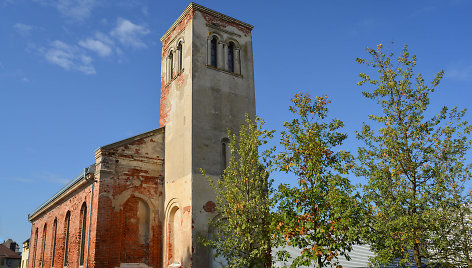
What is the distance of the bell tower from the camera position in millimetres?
17297

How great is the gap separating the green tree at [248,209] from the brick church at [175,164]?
2.79 metres

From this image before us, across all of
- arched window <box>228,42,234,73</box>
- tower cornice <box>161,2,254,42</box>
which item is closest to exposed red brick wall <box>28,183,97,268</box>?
arched window <box>228,42,234,73</box>

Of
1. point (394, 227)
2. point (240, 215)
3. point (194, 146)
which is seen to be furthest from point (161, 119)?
point (394, 227)

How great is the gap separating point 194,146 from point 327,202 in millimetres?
8041

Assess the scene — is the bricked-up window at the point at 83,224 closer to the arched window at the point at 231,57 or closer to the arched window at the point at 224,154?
the arched window at the point at 224,154

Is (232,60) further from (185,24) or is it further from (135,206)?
(135,206)

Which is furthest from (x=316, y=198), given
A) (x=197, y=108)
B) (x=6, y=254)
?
(x=6, y=254)

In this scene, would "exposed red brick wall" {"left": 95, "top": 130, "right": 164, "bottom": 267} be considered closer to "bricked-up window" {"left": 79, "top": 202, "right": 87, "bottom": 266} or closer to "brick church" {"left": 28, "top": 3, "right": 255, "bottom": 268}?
"brick church" {"left": 28, "top": 3, "right": 255, "bottom": 268}

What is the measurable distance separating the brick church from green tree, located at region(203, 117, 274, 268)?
2790mm

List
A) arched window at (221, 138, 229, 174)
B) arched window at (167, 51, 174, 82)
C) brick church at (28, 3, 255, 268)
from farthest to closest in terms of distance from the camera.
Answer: arched window at (167, 51, 174, 82) < arched window at (221, 138, 229, 174) < brick church at (28, 3, 255, 268)

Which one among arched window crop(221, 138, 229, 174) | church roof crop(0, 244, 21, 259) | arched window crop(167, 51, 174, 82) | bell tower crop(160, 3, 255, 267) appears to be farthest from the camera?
church roof crop(0, 244, 21, 259)

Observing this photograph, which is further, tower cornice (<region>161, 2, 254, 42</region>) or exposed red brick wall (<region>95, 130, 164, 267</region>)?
tower cornice (<region>161, 2, 254, 42</region>)

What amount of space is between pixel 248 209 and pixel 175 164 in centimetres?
618

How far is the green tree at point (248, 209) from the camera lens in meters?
13.8
